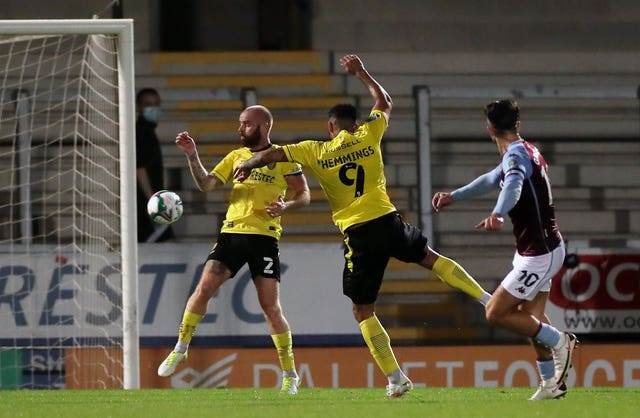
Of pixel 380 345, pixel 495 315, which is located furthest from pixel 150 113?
pixel 495 315

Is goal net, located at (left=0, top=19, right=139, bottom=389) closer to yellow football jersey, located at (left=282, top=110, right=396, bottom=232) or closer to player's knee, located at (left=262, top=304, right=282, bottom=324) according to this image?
player's knee, located at (left=262, top=304, right=282, bottom=324)

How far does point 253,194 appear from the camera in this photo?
9.52m

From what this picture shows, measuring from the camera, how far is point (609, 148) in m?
14.7

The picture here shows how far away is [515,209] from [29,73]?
22.9 ft

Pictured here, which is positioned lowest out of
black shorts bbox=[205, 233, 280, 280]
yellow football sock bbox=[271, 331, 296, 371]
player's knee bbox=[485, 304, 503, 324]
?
yellow football sock bbox=[271, 331, 296, 371]

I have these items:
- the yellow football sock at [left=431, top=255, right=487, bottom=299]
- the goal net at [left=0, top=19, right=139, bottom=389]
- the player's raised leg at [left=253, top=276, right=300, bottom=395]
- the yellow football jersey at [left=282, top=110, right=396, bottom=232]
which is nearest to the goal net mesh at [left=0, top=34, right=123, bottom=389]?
the goal net at [left=0, top=19, right=139, bottom=389]

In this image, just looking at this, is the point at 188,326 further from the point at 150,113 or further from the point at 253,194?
the point at 150,113

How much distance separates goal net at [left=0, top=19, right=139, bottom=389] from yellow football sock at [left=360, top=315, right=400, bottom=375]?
8.72 ft

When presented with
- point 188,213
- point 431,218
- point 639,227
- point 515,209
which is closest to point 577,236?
point 639,227

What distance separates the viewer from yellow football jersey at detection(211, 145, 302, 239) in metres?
9.52

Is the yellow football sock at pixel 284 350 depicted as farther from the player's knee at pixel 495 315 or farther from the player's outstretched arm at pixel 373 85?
the player's knee at pixel 495 315

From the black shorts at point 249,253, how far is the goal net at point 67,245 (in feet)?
4.29

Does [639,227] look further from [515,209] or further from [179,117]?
[515,209]

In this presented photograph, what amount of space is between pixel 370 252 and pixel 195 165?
1.42m
